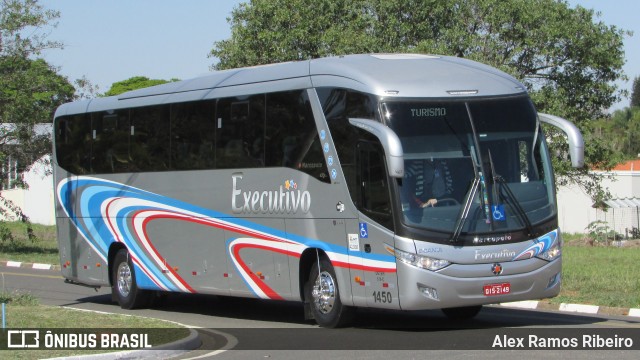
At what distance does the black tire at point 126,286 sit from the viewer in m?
19.4

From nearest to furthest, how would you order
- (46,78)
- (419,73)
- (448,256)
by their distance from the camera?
(448,256)
(419,73)
(46,78)

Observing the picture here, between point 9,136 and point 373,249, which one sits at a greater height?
point 9,136

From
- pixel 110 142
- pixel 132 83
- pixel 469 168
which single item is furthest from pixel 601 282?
pixel 132 83

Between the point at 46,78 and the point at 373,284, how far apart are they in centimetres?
2208

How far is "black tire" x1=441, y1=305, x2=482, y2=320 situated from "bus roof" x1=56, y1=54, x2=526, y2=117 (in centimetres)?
338

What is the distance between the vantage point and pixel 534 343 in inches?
485

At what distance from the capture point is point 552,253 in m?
14.0

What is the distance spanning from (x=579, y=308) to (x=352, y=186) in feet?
19.4

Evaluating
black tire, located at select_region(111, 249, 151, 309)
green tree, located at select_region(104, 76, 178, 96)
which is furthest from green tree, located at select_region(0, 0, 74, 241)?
green tree, located at select_region(104, 76, 178, 96)

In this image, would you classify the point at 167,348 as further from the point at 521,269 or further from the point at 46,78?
the point at 46,78

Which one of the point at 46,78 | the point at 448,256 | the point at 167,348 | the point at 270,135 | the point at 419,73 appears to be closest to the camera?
the point at 167,348

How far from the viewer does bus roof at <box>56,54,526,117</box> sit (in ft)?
45.7

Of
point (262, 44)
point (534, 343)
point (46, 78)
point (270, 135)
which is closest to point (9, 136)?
point (46, 78)

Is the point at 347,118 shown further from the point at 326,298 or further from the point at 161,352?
the point at 161,352
